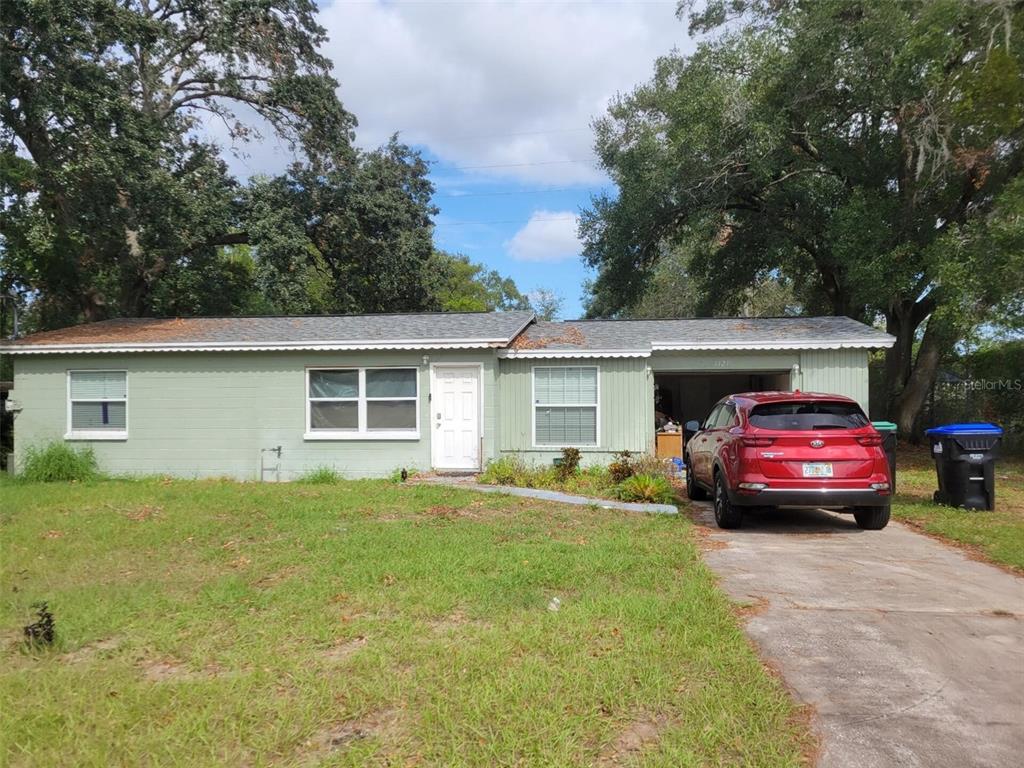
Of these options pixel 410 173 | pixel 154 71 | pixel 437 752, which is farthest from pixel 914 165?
pixel 154 71

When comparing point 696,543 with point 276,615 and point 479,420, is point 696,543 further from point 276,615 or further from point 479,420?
point 479,420

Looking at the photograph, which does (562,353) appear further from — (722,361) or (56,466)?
(56,466)

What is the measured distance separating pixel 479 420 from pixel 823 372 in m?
6.93

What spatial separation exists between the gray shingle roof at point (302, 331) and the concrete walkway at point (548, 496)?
2623 mm

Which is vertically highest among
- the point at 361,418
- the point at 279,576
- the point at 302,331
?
the point at 302,331

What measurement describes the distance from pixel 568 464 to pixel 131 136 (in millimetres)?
11427

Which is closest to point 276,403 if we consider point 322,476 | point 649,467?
point 322,476

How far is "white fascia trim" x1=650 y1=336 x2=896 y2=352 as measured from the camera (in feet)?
44.3

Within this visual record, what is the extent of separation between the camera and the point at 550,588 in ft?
18.4

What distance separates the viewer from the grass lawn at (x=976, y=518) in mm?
7363

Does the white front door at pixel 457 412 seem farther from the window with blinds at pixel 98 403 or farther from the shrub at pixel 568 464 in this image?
the window with blinds at pixel 98 403

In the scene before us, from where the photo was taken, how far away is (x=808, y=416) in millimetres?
8336

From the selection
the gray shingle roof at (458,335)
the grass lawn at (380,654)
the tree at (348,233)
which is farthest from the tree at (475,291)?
the grass lawn at (380,654)

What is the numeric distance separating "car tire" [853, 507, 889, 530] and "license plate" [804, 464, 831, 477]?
39.0 inches
